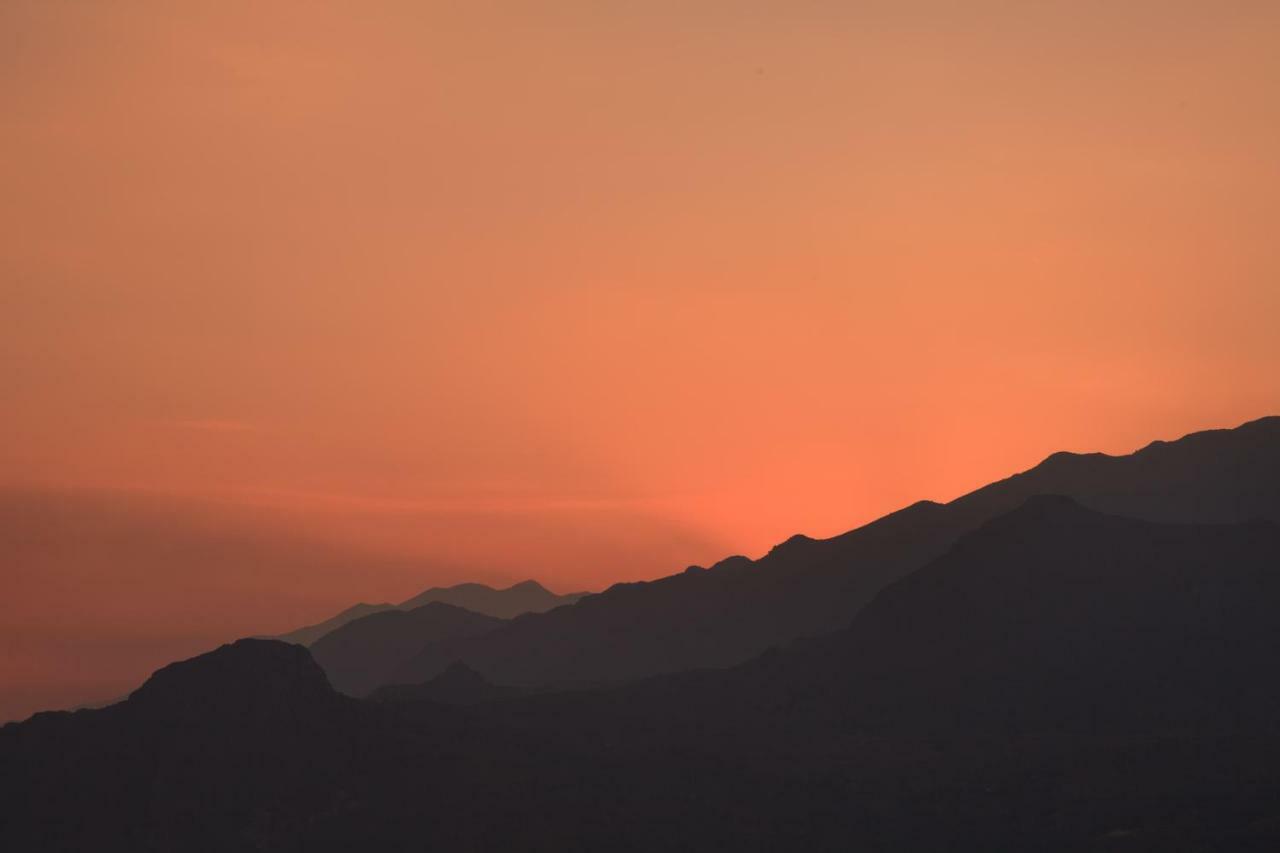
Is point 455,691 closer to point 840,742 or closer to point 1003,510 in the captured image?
point 840,742

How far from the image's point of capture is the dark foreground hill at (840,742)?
9044 centimetres

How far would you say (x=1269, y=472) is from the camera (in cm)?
15912

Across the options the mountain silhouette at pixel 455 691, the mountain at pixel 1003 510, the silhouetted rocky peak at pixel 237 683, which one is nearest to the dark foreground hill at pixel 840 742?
the silhouetted rocky peak at pixel 237 683

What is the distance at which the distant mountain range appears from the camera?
297ft

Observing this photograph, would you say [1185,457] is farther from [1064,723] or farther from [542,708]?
[542,708]

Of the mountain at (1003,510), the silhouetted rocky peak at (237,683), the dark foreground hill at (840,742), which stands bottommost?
the dark foreground hill at (840,742)

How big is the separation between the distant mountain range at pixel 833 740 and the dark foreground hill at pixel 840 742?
0.23 metres

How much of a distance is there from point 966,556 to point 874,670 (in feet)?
52.3

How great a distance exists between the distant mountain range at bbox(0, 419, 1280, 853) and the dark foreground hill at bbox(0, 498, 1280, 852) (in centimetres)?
23

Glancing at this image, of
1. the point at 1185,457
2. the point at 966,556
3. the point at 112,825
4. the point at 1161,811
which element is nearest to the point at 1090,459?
the point at 1185,457

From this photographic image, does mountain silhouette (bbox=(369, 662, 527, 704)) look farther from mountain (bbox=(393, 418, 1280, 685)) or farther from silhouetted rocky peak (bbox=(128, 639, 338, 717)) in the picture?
silhouetted rocky peak (bbox=(128, 639, 338, 717))

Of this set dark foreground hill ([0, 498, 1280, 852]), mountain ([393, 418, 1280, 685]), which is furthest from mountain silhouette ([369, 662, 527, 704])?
mountain ([393, 418, 1280, 685])

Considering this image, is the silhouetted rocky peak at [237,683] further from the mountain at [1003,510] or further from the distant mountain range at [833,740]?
the mountain at [1003,510]

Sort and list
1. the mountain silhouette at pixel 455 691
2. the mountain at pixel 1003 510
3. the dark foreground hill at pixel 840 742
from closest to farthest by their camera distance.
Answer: the dark foreground hill at pixel 840 742
the mountain silhouette at pixel 455 691
the mountain at pixel 1003 510
